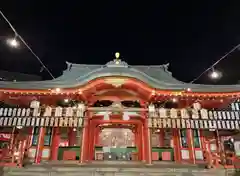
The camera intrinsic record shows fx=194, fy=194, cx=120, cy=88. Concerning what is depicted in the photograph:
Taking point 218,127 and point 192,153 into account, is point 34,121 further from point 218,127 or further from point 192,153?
point 218,127

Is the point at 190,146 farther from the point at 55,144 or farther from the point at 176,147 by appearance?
the point at 55,144

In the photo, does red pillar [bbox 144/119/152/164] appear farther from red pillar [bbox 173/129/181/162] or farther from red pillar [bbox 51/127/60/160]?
red pillar [bbox 51/127/60/160]

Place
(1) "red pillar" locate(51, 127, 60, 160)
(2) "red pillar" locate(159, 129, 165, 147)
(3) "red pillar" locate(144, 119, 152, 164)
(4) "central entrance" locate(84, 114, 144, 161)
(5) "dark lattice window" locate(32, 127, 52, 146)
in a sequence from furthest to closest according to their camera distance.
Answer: (2) "red pillar" locate(159, 129, 165, 147), (4) "central entrance" locate(84, 114, 144, 161), (1) "red pillar" locate(51, 127, 60, 160), (5) "dark lattice window" locate(32, 127, 52, 146), (3) "red pillar" locate(144, 119, 152, 164)

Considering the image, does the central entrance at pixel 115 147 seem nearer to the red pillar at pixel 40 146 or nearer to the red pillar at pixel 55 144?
the red pillar at pixel 55 144

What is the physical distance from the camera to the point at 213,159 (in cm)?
915

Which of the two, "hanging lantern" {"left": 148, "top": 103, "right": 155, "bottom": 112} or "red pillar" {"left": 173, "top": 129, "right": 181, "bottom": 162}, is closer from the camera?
"hanging lantern" {"left": 148, "top": 103, "right": 155, "bottom": 112}

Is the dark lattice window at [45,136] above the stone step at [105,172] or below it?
above

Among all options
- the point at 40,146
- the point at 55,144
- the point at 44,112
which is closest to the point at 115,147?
the point at 55,144

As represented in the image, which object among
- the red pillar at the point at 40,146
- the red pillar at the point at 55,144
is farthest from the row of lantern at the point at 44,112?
the red pillar at the point at 55,144

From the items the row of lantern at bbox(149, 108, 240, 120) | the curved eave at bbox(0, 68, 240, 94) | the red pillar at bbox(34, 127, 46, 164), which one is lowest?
the red pillar at bbox(34, 127, 46, 164)

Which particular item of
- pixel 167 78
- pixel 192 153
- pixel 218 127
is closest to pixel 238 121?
pixel 218 127

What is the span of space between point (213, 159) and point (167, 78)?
6895 mm

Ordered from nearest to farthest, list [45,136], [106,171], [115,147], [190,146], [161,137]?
1. [106,171]
2. [190,146]
3. [45,136]
4. [161,137]
5. [115,147]

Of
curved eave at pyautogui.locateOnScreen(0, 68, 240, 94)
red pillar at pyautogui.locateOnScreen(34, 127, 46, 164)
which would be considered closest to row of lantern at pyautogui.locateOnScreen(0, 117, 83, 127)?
red pillar at pyautogui.locateOnScreen(34, 127, 46, 164)
